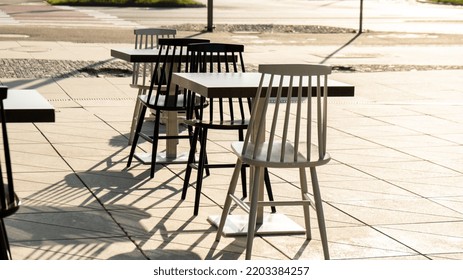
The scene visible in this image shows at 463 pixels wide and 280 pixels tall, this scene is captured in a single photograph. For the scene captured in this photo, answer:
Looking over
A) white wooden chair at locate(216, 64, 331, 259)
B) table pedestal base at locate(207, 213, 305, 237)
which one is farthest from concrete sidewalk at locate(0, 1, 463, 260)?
white wooden chair at locate(216, 64, 331, 259)

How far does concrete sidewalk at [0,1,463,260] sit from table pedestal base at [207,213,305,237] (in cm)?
9

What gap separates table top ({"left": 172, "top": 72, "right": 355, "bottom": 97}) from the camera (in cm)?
653

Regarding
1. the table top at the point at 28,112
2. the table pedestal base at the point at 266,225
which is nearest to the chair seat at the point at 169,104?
the table pedestal base at the point at 266,225

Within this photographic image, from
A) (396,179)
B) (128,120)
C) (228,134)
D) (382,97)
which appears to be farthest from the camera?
(382,97)

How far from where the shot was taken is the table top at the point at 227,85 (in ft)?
21.4

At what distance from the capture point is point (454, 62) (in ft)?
62.8

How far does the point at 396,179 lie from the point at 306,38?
55.4ft

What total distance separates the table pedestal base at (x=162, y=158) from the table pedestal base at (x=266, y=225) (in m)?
2.02

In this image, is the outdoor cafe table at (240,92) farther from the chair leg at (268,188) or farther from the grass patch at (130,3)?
the grass patch at (130,3)

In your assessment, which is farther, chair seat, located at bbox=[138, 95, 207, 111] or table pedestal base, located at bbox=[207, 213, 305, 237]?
chair seat, located at bbox=[138, 95, 207, 111]

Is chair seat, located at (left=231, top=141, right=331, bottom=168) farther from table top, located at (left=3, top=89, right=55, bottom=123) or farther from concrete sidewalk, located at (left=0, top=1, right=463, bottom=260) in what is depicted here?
table top, located at (left=3, top=89, right=55, bottom=123)

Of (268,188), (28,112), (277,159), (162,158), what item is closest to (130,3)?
(162,158)
